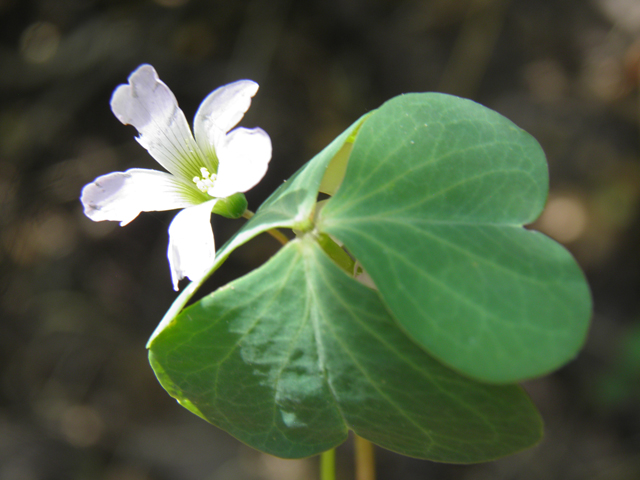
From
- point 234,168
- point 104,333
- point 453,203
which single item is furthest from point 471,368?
point 104,333

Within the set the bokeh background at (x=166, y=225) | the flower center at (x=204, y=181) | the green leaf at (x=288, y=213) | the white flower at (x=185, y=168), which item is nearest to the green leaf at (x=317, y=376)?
the green leaf at (x=288, y=213)

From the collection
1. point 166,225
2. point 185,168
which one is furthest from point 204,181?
point 166,225

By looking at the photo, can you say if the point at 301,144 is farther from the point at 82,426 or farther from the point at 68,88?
the point at 82,426

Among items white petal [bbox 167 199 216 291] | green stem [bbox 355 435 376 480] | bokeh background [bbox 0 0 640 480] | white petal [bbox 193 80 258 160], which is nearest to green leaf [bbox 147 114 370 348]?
white petal [bbox 167 199 216 291]

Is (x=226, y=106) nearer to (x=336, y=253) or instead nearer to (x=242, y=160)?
(x=242, y=160)

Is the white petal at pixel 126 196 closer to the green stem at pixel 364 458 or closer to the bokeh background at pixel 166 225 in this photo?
the green stem at pixel 364 458

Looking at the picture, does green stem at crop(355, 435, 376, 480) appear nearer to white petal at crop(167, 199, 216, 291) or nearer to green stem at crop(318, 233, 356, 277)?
green stem at crop(318, 233, 356, 277)
